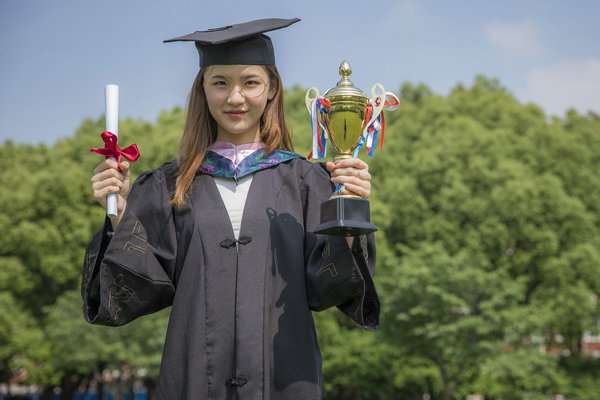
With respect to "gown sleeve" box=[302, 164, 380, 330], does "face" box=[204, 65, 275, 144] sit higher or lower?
higher

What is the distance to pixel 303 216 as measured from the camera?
11.8ft

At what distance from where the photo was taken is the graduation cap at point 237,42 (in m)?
3.51

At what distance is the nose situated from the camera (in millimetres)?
3576

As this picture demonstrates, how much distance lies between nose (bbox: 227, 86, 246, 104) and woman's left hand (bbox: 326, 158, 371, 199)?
0.62 m

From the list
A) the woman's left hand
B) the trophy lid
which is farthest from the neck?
the woman's left hand

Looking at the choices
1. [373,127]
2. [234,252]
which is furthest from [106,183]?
[373,127]

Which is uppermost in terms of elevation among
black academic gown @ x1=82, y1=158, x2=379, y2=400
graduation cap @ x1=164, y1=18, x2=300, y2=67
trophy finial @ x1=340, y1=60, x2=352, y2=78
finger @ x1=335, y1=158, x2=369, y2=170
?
graduation cap @ x1=164, y1=18, x2=300, y2=67

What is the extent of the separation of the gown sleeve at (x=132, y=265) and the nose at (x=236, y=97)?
0.56 m

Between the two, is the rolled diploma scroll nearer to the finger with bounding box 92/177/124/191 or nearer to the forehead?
the finger with bounding box 92/177/124/191

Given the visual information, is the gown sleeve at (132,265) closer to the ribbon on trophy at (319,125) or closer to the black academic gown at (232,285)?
the black academic gown at (232,285)

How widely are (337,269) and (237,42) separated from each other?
1.21 metres

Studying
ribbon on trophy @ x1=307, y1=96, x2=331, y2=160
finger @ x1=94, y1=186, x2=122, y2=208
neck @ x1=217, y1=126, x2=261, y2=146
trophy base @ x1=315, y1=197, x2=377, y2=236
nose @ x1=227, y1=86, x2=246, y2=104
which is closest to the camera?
trophy base @ x1=315, y1=197, x2=377, y2=236

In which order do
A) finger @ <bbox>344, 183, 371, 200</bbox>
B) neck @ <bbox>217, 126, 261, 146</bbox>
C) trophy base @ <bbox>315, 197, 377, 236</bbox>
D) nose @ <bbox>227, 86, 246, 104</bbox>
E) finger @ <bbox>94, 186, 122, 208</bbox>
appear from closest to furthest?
1. trophy base @ <bbox>315, 197, 377, 236</bbox>
2. finger @ <bbox>344, 183, 371, 200</bbox>
3. finger @ <bbox>94, 186, 122, 208</bbox>
4. nose @ <bbox>227, 86, 246, 104</bbox>
5. neck @ <bbox>217, 126, 261, 146</bbox>

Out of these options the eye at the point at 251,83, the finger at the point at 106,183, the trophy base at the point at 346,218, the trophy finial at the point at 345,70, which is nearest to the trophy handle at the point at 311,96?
the trophy finial at the point at 345,70
